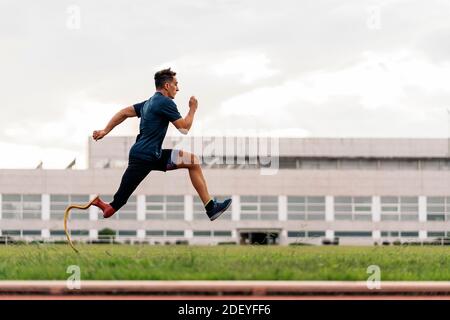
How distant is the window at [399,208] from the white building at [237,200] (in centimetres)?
10

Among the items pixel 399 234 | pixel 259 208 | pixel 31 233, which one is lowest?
pixel 399 234

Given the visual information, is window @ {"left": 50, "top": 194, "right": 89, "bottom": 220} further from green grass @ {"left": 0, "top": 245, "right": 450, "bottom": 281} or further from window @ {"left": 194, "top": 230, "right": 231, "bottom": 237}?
green grass @ {"left": 0, "top": 245, "right": 450, "bottom": 281}

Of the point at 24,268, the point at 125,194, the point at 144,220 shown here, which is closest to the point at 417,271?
the point at 125,194

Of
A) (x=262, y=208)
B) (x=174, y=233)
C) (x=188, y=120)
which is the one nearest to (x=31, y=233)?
(x=174, y=233)

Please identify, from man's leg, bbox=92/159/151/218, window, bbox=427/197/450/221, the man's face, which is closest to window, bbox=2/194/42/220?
window, bbox=427/197/450/221

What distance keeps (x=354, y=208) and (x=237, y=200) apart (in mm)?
11749

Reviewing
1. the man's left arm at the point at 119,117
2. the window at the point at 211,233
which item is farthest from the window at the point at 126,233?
the man's left arm at the point at 119,117

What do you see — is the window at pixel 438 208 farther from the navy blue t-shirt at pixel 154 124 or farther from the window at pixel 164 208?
the navy blue t-shirt at pixel 154 124

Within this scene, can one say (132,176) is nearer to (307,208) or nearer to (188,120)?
(188,120)

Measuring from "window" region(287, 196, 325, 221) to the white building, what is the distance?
0.31ft

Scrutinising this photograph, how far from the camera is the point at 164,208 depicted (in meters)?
73.0

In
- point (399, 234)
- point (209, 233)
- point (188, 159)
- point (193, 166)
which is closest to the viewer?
point (188, 159)

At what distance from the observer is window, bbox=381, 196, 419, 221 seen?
75500 mm
